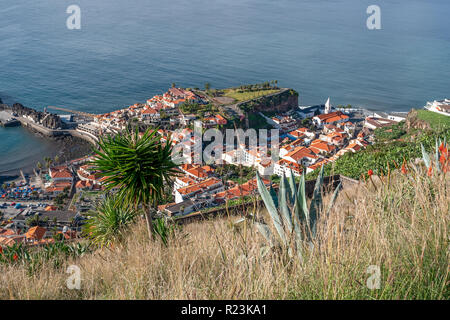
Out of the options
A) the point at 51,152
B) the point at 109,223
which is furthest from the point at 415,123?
the point at 51,152

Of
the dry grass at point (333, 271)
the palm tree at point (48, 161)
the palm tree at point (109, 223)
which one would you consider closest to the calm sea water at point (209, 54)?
the palm tree at point (48, 161)

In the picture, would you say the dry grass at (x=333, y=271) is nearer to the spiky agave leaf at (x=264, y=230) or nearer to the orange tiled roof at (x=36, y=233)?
the spiky agave leaf at (x=264, y=230)

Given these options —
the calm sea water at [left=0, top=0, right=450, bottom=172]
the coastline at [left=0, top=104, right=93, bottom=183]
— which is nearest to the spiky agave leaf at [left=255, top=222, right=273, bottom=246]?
the coastline at [left=0, top=104, right=93, bottom=183]

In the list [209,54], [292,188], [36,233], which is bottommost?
[36,233]

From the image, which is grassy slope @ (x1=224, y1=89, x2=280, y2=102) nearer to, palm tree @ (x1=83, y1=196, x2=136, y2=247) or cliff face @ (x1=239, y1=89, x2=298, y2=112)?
cliff face @ (x1=239, y1=89, x2=298, y2=112)

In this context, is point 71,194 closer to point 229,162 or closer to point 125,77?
point 229,162

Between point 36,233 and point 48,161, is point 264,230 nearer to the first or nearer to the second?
point 36,233
